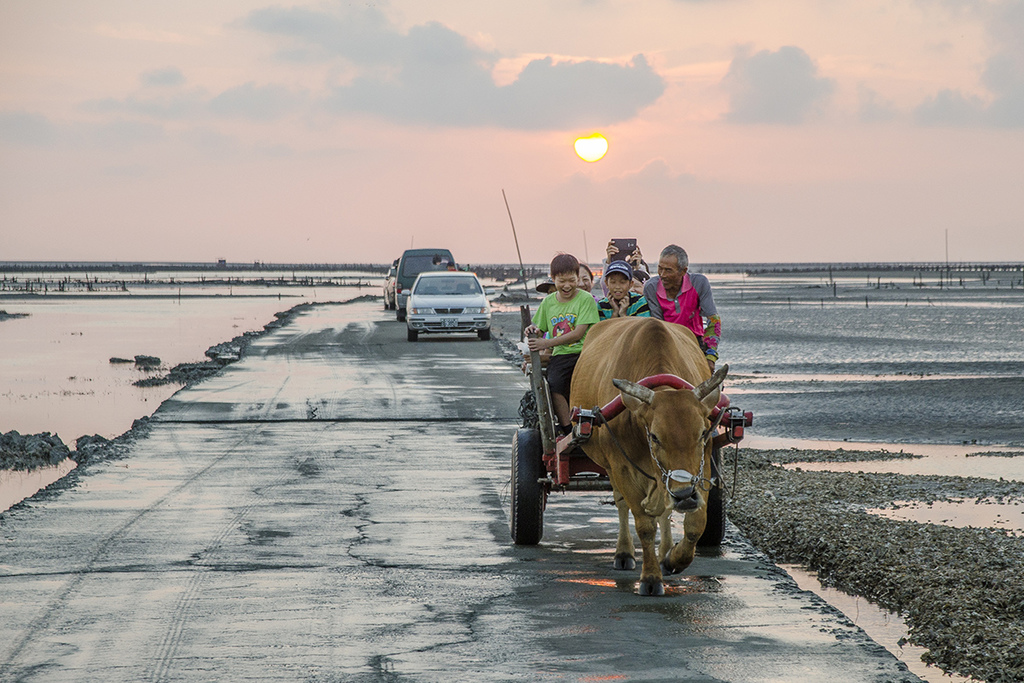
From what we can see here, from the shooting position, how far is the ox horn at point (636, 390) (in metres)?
6.64

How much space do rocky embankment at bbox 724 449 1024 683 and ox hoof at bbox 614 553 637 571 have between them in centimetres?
137

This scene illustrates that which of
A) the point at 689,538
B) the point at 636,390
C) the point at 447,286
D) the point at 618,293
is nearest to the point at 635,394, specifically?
the point at 636,390

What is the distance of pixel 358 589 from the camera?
7422mm

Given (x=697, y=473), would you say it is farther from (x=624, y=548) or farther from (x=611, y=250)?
(x=611, y=250)

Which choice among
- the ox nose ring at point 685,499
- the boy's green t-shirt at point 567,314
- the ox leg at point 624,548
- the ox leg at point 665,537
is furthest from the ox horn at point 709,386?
the boy's green t-shirt at point 567,314

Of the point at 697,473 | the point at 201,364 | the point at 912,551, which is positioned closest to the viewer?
the point at 697,473

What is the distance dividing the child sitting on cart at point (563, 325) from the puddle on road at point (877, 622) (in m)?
1.95

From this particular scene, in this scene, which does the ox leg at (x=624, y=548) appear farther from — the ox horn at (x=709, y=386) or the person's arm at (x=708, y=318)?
the ox horn at (x=709, y=386)

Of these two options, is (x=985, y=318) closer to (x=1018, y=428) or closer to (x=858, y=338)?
(x=858, y=338)

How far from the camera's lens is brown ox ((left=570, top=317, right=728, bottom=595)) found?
21.6ft

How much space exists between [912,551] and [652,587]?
220 centimetres

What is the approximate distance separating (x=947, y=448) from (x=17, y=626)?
11555 millimetres

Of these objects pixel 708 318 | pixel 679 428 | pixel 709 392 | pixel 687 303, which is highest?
pixel 687 303

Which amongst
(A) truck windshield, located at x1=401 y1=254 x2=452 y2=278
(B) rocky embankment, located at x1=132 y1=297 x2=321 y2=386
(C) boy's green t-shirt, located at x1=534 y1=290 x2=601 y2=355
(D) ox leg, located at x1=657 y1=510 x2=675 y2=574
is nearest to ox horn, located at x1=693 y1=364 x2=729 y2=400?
(D) ox leg, located at x1=657 y1=510 x2=675 y2=574
